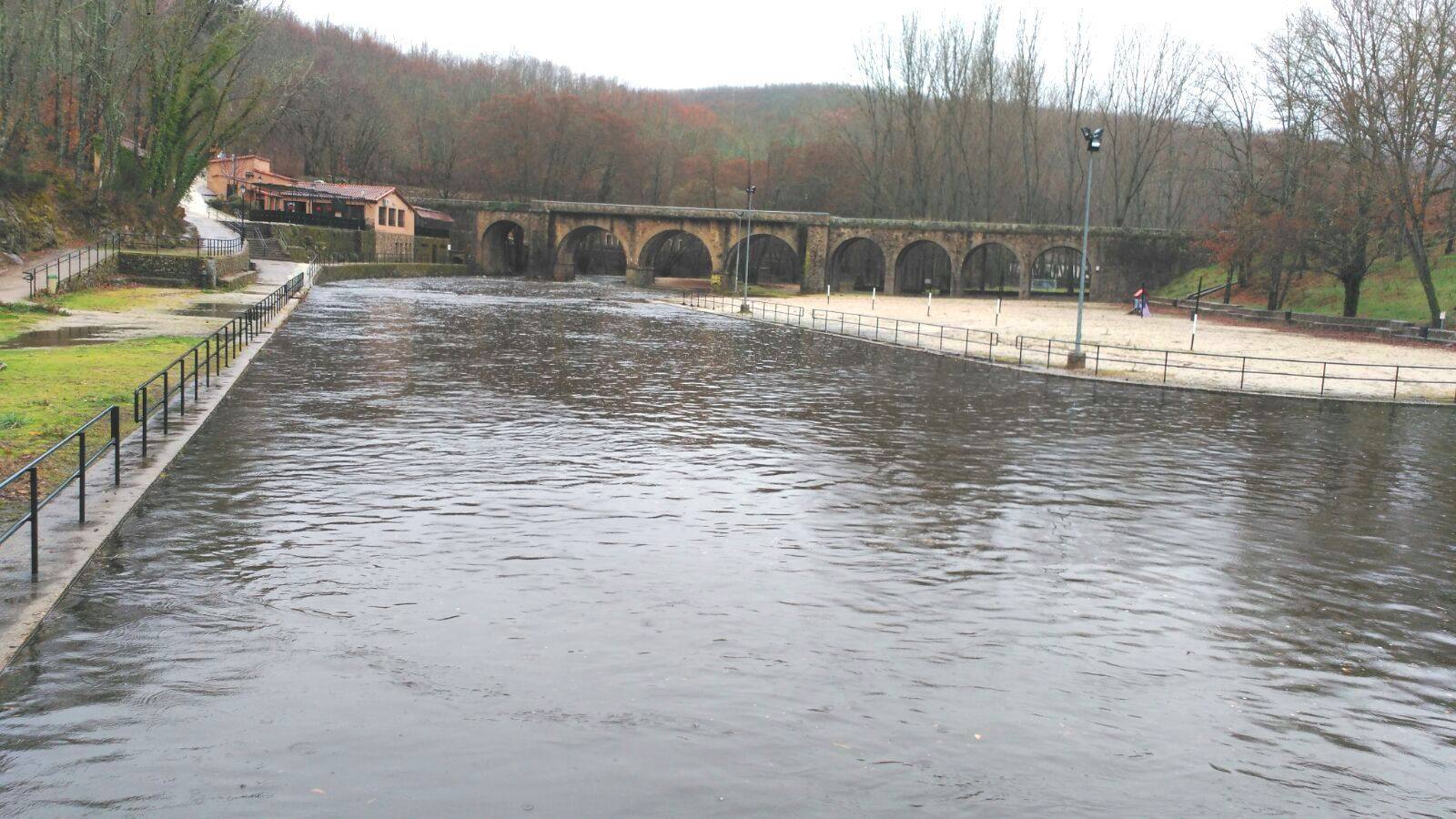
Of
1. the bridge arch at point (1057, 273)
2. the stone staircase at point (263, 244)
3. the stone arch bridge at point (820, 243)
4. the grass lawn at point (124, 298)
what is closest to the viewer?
the grass lawn at point (124, 298)

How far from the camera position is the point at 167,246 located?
182ft

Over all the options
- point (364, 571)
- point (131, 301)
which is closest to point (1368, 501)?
point (364, 571)

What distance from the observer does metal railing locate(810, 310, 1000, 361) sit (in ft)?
134

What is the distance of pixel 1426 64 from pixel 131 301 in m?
56.0

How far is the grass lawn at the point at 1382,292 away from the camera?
5738cm

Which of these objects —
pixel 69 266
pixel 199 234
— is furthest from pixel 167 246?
pixel 69 266

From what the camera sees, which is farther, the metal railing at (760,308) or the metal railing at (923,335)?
the metal railing at (760,308)

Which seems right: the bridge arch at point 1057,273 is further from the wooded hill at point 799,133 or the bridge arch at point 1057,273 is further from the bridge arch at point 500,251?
the bridge arch at point 500,251

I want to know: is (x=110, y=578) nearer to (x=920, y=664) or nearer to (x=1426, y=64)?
(x=920, y=664)

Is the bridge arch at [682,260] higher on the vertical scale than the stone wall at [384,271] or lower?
higher

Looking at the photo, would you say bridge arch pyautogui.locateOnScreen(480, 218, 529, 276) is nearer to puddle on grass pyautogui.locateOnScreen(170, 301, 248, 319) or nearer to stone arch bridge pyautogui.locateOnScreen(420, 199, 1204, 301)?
stone arch bridge pyautogui.locateOnScreen(420, 199, 1204, 301)

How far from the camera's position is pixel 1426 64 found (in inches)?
1965

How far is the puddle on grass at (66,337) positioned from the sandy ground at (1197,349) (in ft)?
88.3

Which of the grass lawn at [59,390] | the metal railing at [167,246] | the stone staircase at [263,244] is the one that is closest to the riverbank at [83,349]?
the grass lawn at [59,390]
